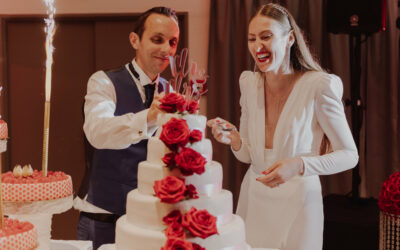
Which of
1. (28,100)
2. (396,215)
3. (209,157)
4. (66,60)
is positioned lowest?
(396,215)

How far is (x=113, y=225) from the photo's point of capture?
2182mm

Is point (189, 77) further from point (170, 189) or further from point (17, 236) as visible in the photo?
point (17, 236)

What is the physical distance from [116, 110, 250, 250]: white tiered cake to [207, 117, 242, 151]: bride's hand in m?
0.50

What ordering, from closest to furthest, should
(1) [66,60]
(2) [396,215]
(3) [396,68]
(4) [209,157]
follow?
1. (4) [209,157]
2. (2) [396,215]
3. (3) [396,68]
4. (1) [66,60]

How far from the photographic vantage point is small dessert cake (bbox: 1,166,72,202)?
176 centimetres

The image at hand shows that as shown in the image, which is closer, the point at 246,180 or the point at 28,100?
the point at 246,180

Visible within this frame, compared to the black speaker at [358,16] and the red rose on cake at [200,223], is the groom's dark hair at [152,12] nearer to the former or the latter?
the red rose on cake at [200,223]

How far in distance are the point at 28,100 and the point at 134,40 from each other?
322 centimetres

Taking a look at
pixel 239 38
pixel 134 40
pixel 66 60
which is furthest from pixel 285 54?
pixel 66 60

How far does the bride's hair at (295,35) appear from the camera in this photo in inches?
81.5

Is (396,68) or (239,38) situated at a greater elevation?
(239,38)

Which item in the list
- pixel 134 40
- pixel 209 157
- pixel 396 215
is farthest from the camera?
pixel 396 215

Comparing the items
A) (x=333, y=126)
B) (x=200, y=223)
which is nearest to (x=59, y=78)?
(x=333, y=126)

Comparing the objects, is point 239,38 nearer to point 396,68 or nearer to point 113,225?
point 396,68
